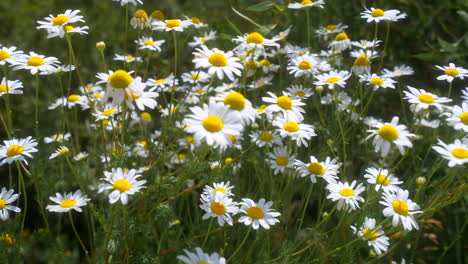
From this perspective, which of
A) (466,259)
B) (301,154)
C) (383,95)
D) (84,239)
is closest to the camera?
(466,259)

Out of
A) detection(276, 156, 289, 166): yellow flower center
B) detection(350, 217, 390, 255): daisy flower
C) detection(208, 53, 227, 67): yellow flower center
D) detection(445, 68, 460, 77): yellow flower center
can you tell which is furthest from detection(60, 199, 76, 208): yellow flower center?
detection(445, 68, 460, 77): yellow flower center

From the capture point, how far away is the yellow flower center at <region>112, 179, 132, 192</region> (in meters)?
1.68

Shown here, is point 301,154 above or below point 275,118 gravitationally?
below

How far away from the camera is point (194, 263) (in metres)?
1.46

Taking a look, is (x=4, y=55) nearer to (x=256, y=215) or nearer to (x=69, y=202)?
(x=69, y=202)

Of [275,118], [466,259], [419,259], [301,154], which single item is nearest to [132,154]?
[301,154]

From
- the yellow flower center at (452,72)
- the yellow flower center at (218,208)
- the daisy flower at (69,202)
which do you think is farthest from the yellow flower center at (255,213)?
the yellow flower center at (452,72)

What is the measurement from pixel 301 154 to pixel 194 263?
1.47m

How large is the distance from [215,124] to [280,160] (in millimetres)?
823

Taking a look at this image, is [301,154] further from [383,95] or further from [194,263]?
[194,263]

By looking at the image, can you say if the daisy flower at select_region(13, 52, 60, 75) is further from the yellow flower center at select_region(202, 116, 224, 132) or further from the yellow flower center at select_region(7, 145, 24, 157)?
the yellow flower center at select_region(202, 116, 224, 132)

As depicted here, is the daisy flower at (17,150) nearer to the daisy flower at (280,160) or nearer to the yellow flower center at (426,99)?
the daisy flower at (280,160)

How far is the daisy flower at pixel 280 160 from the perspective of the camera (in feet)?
7.25

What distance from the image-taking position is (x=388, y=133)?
1708 millimetres
